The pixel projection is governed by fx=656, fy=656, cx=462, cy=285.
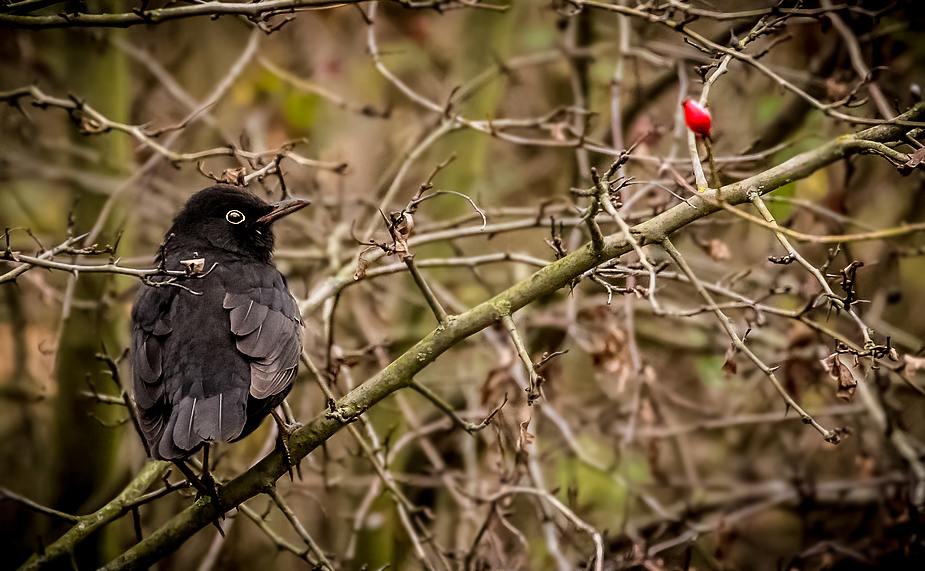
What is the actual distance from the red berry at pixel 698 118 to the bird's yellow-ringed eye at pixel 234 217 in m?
2.12

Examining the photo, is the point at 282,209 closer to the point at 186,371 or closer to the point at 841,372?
the point at 186,371

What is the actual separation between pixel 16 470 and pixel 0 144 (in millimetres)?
2336

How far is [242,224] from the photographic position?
314cm

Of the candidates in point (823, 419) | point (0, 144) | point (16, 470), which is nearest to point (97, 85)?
point (0, 144)

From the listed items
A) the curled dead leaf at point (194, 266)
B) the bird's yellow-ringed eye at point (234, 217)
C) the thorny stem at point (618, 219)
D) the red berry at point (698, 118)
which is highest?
the bird's yellow-ringed eye at point (234, 217)

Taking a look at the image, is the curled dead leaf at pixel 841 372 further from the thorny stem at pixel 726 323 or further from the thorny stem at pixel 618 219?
the thorny stem at pixel 618 219

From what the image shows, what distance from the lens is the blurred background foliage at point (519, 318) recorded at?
3.97 meters

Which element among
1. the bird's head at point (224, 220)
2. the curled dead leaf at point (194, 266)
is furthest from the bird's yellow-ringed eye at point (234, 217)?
the curled dead leaf at point (194, 266)

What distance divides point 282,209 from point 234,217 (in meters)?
0.27

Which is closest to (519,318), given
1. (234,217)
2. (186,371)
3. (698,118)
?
(234,217)

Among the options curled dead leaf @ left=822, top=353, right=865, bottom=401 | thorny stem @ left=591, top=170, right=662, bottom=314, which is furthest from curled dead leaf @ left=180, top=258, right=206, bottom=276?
curled dead leaf @ left=822, top=353, right=865, bottom=401

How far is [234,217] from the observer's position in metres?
3.13

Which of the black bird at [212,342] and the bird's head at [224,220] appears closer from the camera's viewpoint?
the black bird at [212,342]

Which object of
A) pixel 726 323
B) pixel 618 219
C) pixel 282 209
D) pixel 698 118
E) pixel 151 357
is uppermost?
pixel 282 209
